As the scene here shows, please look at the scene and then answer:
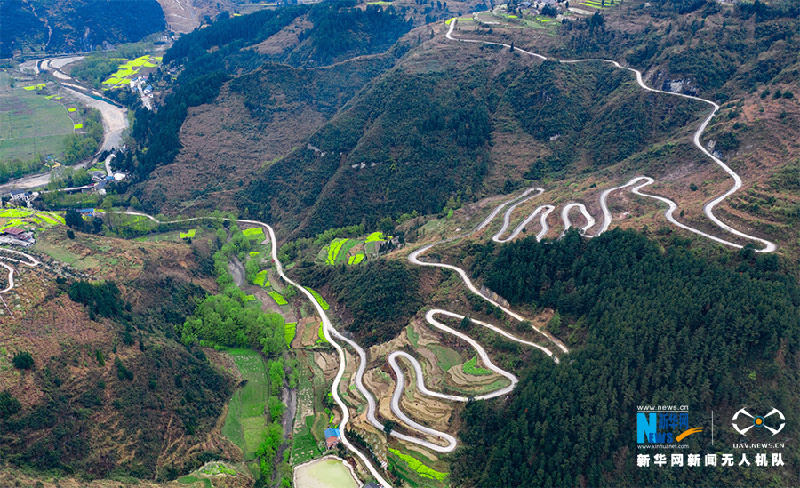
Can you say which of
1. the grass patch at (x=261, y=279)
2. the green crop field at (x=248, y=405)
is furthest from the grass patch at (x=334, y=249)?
the green crop field at (x=248, y=405)

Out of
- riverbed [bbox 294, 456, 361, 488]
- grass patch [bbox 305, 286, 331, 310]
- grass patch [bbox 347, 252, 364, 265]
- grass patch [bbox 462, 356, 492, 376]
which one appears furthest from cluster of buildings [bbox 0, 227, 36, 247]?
grass patch [bbox 462, 356, 492, 376]

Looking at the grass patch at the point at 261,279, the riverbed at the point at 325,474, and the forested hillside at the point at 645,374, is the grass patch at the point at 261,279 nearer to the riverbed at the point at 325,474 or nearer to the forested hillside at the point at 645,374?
the riverbed at the point at 325,474

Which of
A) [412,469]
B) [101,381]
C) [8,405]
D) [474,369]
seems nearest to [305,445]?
[412,469]

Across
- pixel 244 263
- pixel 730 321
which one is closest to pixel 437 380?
pixel 730 321

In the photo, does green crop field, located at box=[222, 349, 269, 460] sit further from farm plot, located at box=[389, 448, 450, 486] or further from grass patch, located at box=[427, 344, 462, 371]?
grass patch, located at box=[427, 344, 462, 371]

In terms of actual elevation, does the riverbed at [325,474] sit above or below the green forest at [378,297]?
below
